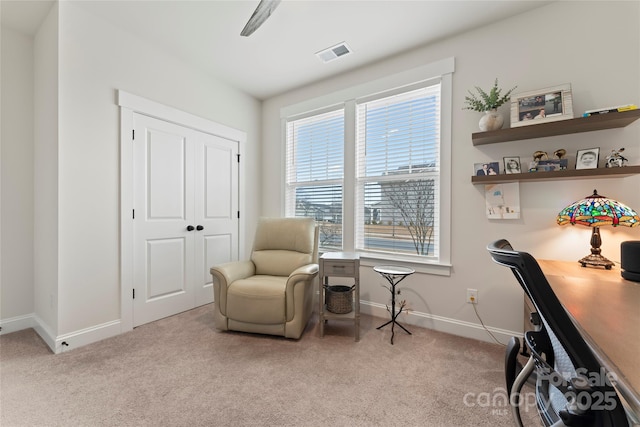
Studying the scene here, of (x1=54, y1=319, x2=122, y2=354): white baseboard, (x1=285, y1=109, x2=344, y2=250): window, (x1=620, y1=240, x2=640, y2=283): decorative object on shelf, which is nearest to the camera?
(x1=620, y1=240, x2=640, y2=283): decorative object on shelf

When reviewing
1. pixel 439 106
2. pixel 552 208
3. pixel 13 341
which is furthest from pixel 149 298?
pixel 552 208

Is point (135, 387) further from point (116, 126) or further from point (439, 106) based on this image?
point (439, 106)

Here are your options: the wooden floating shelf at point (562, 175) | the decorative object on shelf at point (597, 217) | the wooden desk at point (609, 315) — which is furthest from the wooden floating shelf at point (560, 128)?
the wooden desk at point (609, 315)

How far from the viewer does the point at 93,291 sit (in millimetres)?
2141

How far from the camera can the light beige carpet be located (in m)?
1.35

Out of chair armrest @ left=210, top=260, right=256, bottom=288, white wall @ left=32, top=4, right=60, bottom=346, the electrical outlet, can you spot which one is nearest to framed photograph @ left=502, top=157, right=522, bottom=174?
the electrical outlet

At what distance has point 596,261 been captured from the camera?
1636mm

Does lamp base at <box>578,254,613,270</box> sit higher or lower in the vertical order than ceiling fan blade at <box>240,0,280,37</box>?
lower

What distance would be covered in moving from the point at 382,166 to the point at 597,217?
166cm

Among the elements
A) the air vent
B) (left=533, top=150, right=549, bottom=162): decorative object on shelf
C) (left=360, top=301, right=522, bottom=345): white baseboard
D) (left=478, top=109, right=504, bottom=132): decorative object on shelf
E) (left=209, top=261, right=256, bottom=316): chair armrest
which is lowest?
(left=360, top=301, right=522, bottom=345): white baseboard

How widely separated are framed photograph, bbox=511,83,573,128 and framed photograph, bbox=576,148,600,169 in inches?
10.3

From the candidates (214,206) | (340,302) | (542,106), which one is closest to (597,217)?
(542,106)

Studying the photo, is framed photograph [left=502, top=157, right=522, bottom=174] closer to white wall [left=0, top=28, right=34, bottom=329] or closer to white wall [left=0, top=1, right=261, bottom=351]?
white wall [left=0, top=1, right=261, bottom=351]

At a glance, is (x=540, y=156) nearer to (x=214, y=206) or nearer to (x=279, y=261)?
(x=279, y=261)
